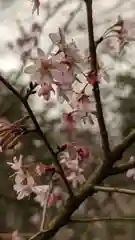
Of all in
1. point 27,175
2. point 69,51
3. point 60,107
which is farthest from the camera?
point 60,107

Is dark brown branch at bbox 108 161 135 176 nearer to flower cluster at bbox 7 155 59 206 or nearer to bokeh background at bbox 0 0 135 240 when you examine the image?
flower cluster at bbox 7 155 59 206

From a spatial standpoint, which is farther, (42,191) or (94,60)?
(42,191)

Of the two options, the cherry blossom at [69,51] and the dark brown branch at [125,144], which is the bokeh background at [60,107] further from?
the cherry blossom at [69,51]

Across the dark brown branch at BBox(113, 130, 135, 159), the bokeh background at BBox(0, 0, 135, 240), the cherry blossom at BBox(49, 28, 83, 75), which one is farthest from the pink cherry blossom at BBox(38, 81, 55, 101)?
the bokeh background at BBox(0, 0, 135, 240)

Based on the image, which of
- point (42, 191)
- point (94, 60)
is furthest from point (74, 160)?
point (94, 60)

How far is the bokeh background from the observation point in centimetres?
122

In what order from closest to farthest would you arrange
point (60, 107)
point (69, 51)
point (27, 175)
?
point (69, 51) < point (27, 175) < point (60, 107)

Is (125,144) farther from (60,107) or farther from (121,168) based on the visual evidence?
(60,107)

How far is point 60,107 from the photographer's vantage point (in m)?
1.35

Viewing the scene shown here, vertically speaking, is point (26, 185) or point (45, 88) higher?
point (45, 88)

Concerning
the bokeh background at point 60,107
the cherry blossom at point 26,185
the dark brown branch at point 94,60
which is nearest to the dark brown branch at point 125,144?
the dark brown branch at point 94,60

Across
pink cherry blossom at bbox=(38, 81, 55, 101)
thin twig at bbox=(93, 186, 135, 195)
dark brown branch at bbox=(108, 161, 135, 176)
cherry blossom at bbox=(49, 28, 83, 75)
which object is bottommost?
thin twig at bbox=(93, 186, 135, 195)

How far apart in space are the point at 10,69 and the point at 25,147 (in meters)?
0.27

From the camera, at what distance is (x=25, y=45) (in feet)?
4.50
